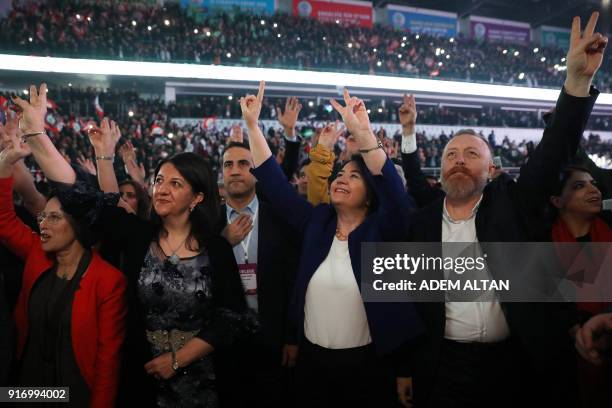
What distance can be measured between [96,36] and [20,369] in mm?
14130

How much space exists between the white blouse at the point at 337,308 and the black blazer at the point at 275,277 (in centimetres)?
22

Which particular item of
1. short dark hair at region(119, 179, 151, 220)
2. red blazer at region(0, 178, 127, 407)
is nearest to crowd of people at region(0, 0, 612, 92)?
short dark hair at region(119, 179, 151, 220)

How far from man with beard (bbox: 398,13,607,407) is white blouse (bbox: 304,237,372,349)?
10.0 inches

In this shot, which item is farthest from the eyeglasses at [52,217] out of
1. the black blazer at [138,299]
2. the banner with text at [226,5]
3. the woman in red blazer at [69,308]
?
the banner with text at [226,5]

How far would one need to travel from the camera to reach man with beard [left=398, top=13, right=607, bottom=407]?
4.74ft

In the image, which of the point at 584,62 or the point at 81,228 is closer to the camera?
the point at 584,62

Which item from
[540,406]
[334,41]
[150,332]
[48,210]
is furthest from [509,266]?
[334,41]

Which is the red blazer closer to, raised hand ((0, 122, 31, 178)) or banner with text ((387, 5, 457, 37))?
raised hand ((0, 122, 31, 178))

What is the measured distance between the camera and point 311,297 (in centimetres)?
164

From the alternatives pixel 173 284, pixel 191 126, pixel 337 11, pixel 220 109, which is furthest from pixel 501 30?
pixel 173 284

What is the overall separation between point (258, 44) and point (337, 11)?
4923 mm

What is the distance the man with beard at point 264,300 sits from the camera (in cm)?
178

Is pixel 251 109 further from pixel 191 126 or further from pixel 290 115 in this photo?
pixel 191 126

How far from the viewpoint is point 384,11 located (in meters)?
19.7
